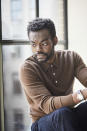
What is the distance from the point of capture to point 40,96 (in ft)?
4.89

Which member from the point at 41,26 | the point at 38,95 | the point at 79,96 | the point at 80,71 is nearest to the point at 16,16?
the point at 41,26

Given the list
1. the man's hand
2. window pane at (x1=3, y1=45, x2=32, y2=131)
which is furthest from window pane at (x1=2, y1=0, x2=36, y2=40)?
the man's hand

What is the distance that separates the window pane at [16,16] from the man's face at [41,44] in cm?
53

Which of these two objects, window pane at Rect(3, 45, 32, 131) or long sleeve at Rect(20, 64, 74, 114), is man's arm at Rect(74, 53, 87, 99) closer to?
long sleeve at Rect(20, 64, 74, 114)

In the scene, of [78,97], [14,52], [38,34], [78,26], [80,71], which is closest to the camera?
[78,97]

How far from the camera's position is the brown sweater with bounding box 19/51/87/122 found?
1.47 m

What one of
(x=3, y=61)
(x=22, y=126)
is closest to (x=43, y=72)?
(x=3, y=61)

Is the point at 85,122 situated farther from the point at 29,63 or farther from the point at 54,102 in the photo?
the point at 29,63

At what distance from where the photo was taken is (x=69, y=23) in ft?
9.67

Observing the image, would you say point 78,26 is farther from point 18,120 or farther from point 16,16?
point 18,120

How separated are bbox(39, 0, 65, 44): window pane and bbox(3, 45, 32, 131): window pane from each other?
56 centimetres

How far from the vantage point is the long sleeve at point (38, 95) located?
4.72 ft

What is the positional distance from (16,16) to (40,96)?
98 centimetres

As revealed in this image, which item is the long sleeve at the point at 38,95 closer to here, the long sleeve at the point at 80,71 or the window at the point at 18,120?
the long sleeve at the point at 80,71
